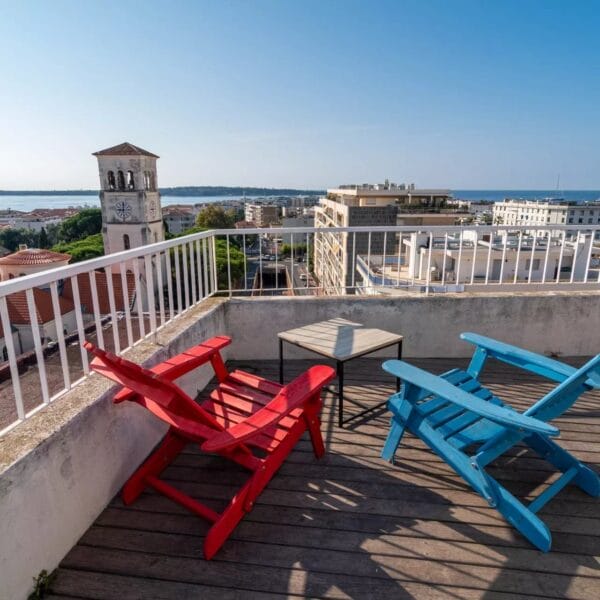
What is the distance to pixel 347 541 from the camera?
1.67m

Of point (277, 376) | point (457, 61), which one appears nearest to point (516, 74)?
point (457, 61)

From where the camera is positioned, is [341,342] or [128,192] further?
[128,192]

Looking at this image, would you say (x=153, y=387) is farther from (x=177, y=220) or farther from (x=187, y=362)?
(x=177, y=220)

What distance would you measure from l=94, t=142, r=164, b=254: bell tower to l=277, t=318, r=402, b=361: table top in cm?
3350

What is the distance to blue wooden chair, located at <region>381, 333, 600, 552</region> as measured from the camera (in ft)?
5.17

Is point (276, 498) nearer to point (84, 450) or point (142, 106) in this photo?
point (84, 450)

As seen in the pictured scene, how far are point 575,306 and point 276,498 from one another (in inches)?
138

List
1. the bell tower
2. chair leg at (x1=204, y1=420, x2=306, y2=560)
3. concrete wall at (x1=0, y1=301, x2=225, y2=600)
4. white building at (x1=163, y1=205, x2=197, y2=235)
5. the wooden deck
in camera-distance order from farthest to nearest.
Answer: white building at (x1=163, y1=205, x2=197, y2=235)
the bell tower
chair leg at (x1=204, y1=420, x2=306, y2=560)
the wooden deck
concrete wall at (x1=0, y1=301, x2=225, y2=600)

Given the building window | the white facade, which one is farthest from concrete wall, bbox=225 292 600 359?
the building window

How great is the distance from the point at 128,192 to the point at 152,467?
115 ft

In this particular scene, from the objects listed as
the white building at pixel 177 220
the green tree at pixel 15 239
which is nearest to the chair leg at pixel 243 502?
the green tree at pixel 15 239

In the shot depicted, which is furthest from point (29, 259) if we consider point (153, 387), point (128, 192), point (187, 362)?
point (153, 387)

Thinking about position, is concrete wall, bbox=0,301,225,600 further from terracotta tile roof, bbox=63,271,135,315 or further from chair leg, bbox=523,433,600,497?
chair leg, bbox=523,433,600,497

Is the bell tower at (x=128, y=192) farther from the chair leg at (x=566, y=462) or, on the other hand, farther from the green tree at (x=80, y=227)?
the green tree at (x=80, y=227)
